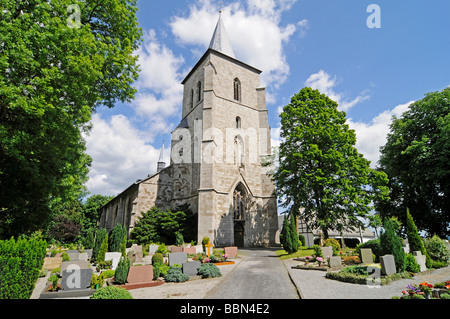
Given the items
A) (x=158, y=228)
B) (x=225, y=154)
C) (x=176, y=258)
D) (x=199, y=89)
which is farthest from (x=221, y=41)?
(x=176, y=258)

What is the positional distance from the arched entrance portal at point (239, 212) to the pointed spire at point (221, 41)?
710 inches

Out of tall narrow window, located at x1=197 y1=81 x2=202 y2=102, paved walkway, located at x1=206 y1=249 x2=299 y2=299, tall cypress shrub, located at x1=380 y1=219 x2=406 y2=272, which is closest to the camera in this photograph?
paved walkway, located at x1=206 y1=249 x2=299 y2=299

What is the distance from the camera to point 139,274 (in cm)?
886

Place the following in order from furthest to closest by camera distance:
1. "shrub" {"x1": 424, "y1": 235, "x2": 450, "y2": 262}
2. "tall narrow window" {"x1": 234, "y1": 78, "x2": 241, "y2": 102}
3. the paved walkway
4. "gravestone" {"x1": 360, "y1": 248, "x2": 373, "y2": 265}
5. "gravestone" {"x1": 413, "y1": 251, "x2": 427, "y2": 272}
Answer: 1. "tall narrow window" {"x1": 234, "y1": 78, "x2": 241, "y2": 102}
2. "shrub" {"x1": 424, "y1": 235, "x2": 450, "y2": 262}
3. "gravestone" {"x1": 360, "y1": 248, "x2": 373, "y2": 265}
4. "gravestone" {"x1": 413, "y1": 251, "x2": 427, "y2": 272}
5. the paved walkway

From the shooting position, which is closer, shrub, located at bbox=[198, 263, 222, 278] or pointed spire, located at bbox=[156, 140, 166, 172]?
shrub, located at bbox=[198, 263, 222, 278]

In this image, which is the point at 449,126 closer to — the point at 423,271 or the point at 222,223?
the point at 423,271

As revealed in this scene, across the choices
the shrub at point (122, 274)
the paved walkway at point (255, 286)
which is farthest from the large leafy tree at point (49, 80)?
the paved walkway at point (255, 286)

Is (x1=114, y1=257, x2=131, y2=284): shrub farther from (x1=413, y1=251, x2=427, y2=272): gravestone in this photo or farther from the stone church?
(x1=413, y1=251, x2=427, y2=272): gravestone

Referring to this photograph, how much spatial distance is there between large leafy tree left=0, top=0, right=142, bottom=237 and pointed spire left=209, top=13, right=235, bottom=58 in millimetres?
20773

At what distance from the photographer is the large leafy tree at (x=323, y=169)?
15.7 meters

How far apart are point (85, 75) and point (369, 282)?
1215cm

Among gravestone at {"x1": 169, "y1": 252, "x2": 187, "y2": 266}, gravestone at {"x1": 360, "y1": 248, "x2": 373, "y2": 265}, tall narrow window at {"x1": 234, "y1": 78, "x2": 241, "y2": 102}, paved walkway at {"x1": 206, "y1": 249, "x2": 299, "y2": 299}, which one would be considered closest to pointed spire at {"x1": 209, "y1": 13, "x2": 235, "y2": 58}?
tall narrow window at {"x1": 234, "y1": 78, "x2": 241, "y2": 102}

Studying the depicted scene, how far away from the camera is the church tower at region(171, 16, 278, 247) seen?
22562mm
